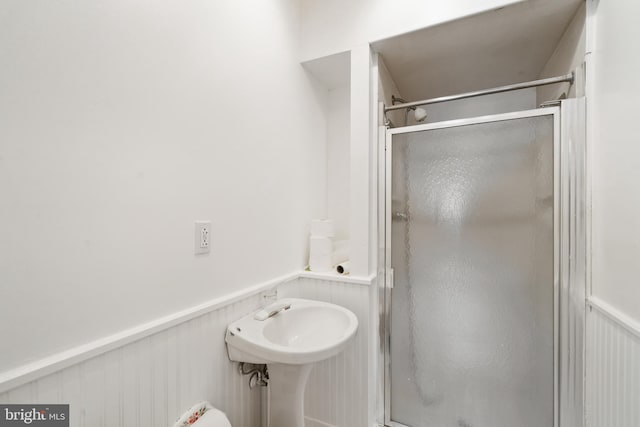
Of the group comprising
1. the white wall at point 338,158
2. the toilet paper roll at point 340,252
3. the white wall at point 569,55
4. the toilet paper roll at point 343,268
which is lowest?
the toilet paper roll at point 343,268

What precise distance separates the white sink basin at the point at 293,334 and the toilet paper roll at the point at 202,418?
187mm

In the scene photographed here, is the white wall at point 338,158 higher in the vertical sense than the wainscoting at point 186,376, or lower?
higher

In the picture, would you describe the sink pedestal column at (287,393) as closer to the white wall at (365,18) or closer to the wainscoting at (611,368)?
the wainscoting at (611,368)

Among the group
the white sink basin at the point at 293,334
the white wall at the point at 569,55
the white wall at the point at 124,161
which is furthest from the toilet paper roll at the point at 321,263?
the white wall at the point at 569,55

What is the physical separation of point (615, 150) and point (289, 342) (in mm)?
1524

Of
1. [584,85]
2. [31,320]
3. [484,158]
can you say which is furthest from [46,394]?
[584,85]

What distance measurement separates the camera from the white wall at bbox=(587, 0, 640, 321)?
0.90 m

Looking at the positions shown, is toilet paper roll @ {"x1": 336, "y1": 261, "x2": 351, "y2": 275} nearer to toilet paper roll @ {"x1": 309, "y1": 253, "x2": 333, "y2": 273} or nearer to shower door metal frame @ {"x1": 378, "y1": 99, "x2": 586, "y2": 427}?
toilet paper roll @ {"x1": 309, "y1": 253, "x2": 333, "y2": 273}

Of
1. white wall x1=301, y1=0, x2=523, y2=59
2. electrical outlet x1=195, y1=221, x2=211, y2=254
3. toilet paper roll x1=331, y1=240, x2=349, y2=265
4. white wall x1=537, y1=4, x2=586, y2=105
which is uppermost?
white wall x1=301, y1=0, x2=523, y2=59

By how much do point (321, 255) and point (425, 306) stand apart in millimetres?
636

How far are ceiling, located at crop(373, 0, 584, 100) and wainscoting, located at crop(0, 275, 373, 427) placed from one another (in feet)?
4.43

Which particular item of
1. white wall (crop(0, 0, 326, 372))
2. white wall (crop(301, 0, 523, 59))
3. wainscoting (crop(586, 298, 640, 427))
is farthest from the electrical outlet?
wainscoting (crop(586, 298, 640, 427))

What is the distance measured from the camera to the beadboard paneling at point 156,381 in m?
0.67

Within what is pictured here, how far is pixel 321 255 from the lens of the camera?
157 cm
